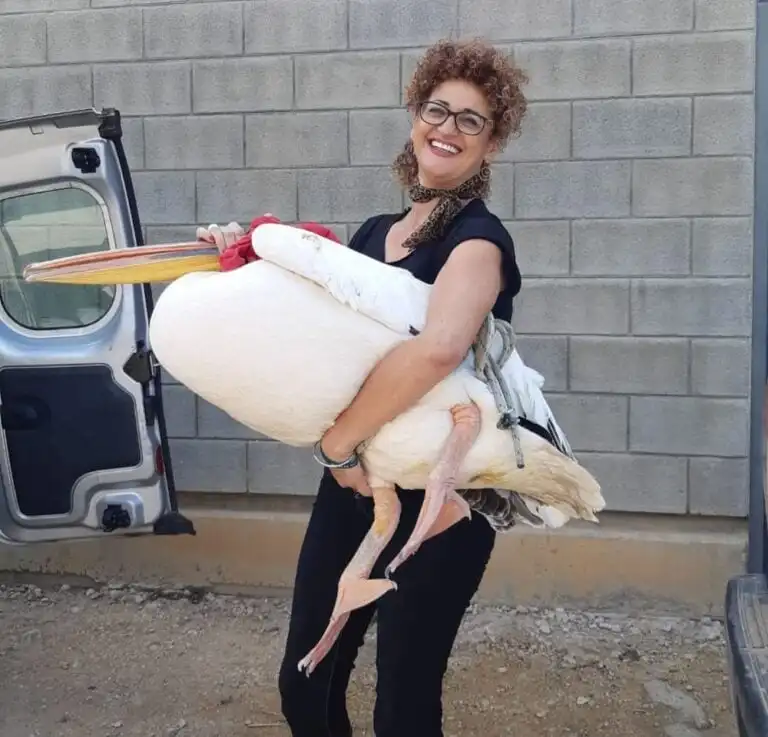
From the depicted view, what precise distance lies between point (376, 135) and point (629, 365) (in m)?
1.38

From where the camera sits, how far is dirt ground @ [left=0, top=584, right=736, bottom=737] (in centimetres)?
Answer: 278

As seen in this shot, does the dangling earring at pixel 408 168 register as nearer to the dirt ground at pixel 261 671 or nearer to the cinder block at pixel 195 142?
the dirt ground at pixel 261 671

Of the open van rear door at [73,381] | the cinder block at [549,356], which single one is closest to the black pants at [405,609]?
the open van rear door at [73,381]

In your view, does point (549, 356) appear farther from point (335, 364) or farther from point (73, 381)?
point (335, 364)

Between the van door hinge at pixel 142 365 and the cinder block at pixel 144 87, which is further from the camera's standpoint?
the cinder block at pixel 144 87

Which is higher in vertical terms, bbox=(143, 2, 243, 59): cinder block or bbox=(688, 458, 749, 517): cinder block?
bbox=(143, 2, 243, 59): cinder block

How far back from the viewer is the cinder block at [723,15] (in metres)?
3.25

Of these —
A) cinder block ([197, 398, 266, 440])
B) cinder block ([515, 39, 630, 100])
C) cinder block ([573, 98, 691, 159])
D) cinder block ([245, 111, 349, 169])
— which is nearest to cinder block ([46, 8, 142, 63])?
cinder block ([245, 111, 349, 169])

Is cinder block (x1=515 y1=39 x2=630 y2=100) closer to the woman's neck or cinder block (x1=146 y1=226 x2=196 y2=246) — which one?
cinder block (x1=146 y1=226 x2=196 y2=246)

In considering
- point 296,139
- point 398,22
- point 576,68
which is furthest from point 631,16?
point 296,139

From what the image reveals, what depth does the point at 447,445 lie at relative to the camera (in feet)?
4.99

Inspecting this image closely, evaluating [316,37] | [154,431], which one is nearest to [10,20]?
[316,37]

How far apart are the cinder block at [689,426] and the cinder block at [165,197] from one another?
2036 millimetres

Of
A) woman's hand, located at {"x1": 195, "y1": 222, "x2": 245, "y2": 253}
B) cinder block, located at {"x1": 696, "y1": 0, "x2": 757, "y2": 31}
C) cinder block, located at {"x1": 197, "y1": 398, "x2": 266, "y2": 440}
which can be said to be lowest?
cinder block, located at {"x1": 197, "y1": 398, "x2": 266, "y2": 440}
